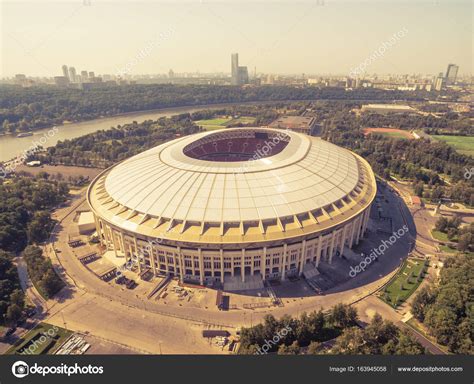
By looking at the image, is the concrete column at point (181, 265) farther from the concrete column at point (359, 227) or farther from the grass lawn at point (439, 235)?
the grass lawn at point (439, 235)

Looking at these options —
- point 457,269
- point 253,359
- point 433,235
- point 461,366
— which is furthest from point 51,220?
point 433,235

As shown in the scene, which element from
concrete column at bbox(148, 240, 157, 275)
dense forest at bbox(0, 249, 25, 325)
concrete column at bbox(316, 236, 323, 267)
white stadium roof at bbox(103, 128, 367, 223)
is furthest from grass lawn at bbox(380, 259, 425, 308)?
dense forest at bbox(0, 249, 25, 325)

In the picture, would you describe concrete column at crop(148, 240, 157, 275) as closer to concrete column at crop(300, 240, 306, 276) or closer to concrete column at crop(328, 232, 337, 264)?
concrete column at crop(300, 240, 306, 276)

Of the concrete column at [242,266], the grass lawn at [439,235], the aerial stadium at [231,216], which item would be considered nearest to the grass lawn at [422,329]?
the aerial stadium at [231,216]

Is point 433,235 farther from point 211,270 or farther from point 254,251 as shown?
point 211,270

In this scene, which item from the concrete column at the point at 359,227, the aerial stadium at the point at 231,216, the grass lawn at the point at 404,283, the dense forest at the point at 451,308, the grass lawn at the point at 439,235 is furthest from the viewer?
the grass lawn at the point at 439,235

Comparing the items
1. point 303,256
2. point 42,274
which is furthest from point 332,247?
point 42,274

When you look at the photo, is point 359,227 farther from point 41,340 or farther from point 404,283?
point 41,340
